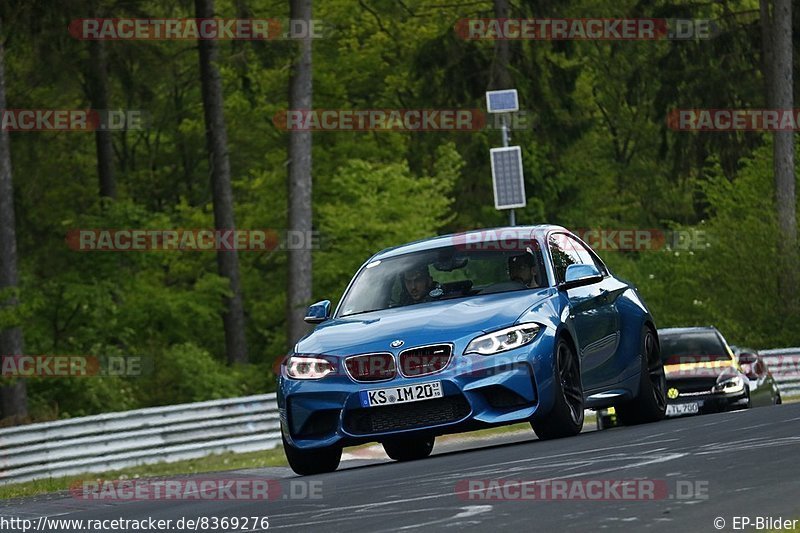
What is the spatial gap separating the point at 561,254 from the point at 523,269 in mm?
777

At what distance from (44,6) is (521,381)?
25678 mm

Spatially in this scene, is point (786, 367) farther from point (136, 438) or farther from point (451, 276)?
point (451, 276)

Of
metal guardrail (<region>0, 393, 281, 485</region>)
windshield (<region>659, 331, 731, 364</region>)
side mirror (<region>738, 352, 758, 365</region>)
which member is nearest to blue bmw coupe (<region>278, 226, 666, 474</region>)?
windshield (<region>659, 331, 731, 364</region>)

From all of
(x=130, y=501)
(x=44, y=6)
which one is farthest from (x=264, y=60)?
(x=130, y=501)

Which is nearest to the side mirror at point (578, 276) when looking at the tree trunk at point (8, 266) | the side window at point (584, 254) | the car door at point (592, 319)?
the car door at point (592, 319)

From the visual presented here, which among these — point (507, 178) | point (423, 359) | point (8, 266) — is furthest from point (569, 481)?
point (8, 266)

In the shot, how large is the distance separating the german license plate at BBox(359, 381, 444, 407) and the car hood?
30 cm

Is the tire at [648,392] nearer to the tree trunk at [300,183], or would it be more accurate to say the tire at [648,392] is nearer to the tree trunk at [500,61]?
the tree trunk at [300,183]

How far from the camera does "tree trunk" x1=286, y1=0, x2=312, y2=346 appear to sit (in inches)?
1423

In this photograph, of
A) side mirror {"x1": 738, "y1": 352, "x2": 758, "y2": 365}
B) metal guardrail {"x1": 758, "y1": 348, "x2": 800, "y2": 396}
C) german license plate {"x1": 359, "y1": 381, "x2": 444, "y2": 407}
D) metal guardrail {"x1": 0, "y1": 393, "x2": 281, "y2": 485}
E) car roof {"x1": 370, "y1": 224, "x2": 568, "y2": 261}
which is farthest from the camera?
metal guardrail {"x1": 758, "y1": 348, "x2": 800, "y2": 396}

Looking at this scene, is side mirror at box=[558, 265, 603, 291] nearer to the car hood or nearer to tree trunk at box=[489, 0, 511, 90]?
the car hood

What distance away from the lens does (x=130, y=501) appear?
1259cm

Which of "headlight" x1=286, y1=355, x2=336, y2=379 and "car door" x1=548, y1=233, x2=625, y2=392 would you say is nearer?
"headlight" x1=286, y1=355, x2=336, y2=379

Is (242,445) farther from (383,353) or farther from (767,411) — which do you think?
(383,353)
